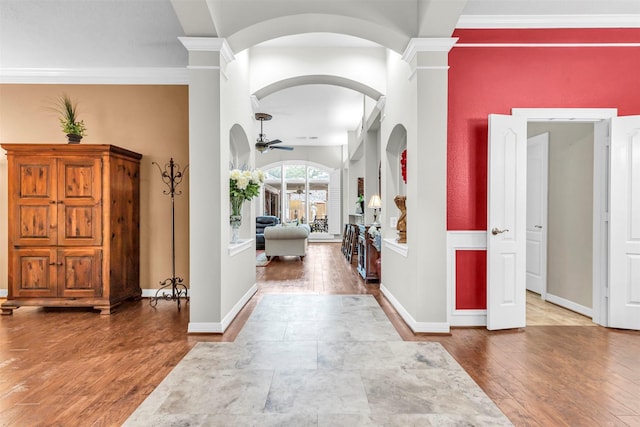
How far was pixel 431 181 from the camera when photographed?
11.0 feet

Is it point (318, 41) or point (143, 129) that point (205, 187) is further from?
point (318, 41)

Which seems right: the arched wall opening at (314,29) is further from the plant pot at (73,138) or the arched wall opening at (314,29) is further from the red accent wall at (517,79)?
the plant pot at (73,138)

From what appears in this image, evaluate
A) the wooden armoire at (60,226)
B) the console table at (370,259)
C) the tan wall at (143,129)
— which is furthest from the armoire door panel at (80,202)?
the console table at (370,259)

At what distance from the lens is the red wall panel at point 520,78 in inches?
139

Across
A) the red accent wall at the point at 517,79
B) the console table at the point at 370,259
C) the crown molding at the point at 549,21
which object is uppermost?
the crown molding at the point at 549,21

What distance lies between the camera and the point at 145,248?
478cm

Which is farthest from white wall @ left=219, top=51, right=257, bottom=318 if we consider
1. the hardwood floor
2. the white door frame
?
the white door frame

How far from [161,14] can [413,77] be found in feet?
8.59

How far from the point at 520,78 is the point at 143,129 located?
462 cm

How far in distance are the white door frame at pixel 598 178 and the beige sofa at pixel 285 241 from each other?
16.7 feet

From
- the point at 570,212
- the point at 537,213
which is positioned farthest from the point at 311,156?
the point at 570,212

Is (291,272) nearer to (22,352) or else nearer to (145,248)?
(145,248)

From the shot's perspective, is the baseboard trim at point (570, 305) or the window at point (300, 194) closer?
the baseboard trim at point (570, 305)

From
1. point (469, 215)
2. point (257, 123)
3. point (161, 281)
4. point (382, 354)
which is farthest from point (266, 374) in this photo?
point (257, 123)
